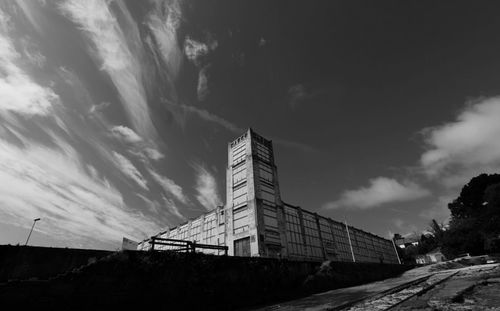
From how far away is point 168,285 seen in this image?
38.7 feet

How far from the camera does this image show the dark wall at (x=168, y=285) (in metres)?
9.26

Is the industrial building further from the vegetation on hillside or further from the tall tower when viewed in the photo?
the vegetation on hillside

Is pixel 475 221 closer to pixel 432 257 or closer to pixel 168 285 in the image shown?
pixel 432 257

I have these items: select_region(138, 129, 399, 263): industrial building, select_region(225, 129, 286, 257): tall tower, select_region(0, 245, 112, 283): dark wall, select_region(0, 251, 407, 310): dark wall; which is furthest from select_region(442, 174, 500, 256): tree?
select_region(0, 245, 112, 283): dark wall

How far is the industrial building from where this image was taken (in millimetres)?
27062

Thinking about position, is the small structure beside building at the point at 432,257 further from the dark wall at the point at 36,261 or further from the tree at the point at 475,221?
the dark wall at the point at 36,261

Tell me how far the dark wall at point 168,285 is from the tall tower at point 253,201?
329 inches

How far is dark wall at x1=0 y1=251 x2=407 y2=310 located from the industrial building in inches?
346

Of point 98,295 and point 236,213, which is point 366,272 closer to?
point 236,213

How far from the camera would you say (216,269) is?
13.8m

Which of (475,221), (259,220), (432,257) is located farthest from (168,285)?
(432,257)

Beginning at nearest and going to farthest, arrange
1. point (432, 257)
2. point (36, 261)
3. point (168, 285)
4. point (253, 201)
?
point (36, 261) → point (168, 285) → point (253, 201) → point (432, 257)

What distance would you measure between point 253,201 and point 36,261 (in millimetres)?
19745

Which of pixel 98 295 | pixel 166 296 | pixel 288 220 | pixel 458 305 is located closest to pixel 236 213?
pixel 288 220
